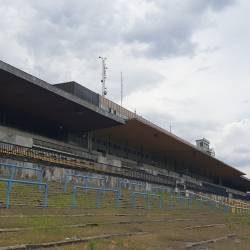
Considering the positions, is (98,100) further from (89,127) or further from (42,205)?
(42,205)

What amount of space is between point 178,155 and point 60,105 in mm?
29908

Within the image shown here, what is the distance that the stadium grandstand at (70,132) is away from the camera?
23531mm

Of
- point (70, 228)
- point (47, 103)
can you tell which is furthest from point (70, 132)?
point (70, 228)

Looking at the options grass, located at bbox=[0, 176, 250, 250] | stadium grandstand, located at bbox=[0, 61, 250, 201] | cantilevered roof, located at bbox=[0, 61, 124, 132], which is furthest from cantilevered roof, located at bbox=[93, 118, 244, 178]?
grass, located at bbox=[0, 176, 250, 250]

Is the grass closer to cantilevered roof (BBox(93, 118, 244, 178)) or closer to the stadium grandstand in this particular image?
the stadium grandstand

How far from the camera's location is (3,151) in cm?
2138

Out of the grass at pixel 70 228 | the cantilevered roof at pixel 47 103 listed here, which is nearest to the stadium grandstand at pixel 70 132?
the cantilevered roof at pixel 47 103

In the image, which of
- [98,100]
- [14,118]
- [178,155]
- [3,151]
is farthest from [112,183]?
[178,155]

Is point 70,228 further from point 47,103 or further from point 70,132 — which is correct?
point 70,132

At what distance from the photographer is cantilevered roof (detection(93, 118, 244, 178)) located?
1480 inches

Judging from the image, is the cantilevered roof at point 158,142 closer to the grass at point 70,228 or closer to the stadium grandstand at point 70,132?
the stadium grandstand at point 70,132

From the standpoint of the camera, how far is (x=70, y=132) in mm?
38500

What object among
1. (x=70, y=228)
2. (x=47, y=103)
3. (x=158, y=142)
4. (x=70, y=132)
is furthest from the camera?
(x=158, y=142)

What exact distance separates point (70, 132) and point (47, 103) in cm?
1122
